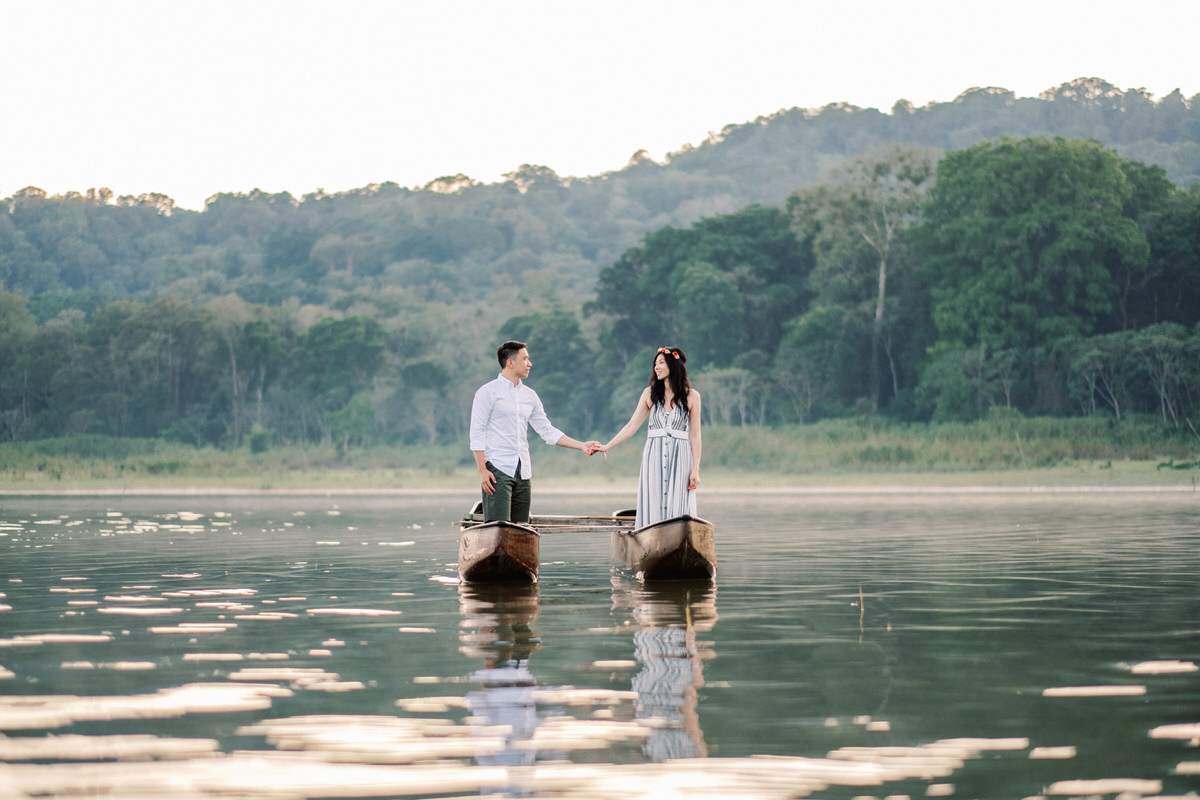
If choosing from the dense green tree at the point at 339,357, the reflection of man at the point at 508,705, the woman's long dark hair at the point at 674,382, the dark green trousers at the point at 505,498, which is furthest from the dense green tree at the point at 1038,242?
the reflection of man at the point at 508,705

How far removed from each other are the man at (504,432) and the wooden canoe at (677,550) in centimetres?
106

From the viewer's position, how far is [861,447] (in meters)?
48.7

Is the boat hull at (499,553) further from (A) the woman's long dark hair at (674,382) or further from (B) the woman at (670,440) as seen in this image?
(A) the woman's long dark hair at (674,382)

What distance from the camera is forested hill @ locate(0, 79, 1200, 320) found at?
396 feet

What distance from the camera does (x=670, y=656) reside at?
26.9 ft

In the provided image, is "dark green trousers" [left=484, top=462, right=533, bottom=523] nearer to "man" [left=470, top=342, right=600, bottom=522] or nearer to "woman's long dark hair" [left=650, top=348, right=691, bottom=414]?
"man" [left=470, top=342, right=600, bottom=522]

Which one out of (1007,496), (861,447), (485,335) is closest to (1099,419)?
(861,447)

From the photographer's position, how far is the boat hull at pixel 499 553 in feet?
42.1

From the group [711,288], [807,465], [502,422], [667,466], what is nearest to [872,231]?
[711,288]

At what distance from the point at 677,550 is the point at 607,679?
5852mm

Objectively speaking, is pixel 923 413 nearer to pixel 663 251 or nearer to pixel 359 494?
pixel 663 251

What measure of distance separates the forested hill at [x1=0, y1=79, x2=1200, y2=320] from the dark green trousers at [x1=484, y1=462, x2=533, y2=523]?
82.0 m

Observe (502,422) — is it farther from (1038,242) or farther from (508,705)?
(1038,242)

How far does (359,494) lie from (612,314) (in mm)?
32385
